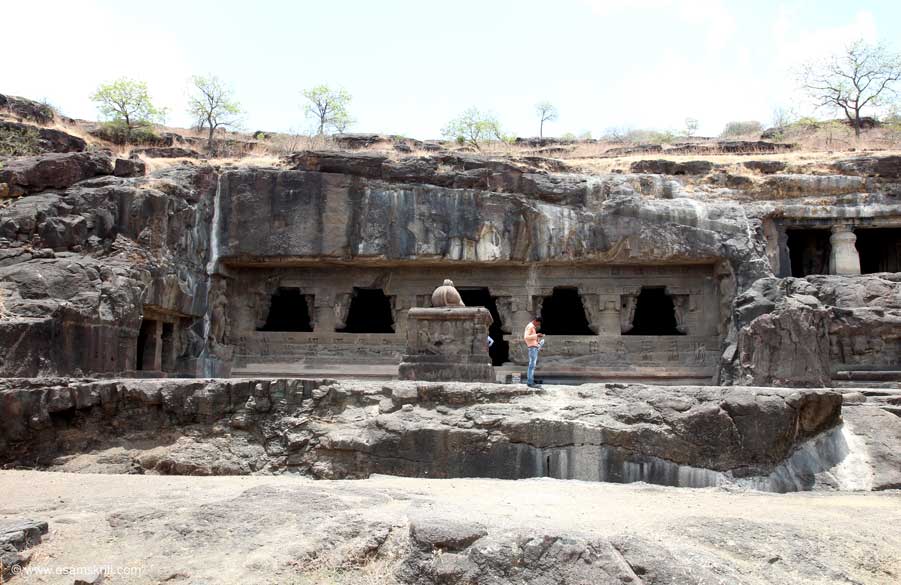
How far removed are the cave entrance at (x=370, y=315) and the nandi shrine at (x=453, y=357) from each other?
9cm

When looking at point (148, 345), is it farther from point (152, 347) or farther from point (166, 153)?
point (166, 153)

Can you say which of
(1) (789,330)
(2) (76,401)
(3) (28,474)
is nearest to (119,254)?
(2) (76,401)

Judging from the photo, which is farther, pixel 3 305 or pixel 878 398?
pixel 3 305

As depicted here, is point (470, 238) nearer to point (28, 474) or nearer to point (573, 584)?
point (28, 474)

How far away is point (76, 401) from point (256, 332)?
8.99 m

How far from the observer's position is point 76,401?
9.43 metres

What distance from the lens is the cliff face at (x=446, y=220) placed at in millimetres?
15070

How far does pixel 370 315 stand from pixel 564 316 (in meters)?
5.78

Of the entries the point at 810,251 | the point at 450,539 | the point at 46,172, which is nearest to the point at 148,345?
the point at 46,172

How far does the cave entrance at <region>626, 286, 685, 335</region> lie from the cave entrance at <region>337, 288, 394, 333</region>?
7146 millimetres

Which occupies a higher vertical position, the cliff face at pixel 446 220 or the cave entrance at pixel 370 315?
the cliff face at pixel 446 220

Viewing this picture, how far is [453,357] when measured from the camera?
1145 cm

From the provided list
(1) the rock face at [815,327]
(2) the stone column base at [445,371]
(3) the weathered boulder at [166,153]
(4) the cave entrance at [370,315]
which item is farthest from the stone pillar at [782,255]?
(3) the weathered boulder at [166,153]

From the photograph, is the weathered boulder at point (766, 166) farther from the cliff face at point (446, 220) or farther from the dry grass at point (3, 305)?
the dry grass at point (3, 305)
